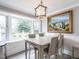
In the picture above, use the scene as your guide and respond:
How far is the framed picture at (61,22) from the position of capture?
2.98 meters

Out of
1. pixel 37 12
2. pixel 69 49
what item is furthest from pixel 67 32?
pixel 37 12

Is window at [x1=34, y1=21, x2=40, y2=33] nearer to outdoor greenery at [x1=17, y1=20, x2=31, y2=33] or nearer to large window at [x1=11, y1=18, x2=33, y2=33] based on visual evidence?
large window at [x1=11, y1=18, x2=33, y2=33]

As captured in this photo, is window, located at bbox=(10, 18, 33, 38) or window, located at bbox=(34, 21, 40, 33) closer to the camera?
window, located at bbox=(10, 18, 33, 38)

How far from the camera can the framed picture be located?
2.98 metres

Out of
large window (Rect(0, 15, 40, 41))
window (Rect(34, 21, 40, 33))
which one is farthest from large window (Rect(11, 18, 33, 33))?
window (Rect(34, 21, 40, 33))

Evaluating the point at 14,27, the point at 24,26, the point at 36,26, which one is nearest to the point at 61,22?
the point at 36,26

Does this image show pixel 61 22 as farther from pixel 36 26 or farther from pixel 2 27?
pixel 2 27

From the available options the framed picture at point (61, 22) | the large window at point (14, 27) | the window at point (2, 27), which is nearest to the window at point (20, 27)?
the large window at point (14, 27)

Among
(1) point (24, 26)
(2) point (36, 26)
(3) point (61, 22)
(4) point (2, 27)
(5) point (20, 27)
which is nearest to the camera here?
(4) point (2, 27)

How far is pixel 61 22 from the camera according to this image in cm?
328

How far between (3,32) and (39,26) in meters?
2.40

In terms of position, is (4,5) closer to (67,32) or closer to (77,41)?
(67,32)

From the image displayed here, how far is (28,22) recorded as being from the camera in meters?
4.11

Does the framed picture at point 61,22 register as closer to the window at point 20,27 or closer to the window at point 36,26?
the window at point 36,26
